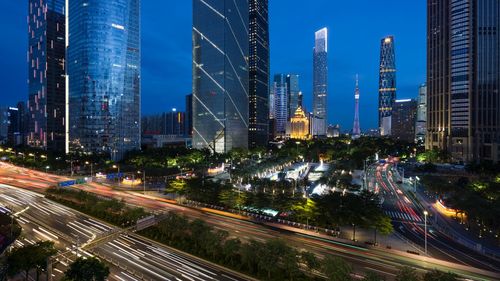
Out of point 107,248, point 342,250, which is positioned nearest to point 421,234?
point 342,250

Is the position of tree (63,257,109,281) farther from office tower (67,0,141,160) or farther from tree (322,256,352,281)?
office tower (67,0,141,160)

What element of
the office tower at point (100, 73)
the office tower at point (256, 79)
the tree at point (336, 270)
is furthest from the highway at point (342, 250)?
the office tower at point (256, 79)

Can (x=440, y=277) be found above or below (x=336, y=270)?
above

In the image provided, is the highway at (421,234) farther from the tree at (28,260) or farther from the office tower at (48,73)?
the office tower at (48,73)

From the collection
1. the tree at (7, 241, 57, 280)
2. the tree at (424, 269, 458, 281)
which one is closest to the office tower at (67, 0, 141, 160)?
the tree at (7, 241, 57, 280)

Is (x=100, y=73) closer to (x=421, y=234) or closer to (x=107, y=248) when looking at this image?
→ (x=107, y=248)

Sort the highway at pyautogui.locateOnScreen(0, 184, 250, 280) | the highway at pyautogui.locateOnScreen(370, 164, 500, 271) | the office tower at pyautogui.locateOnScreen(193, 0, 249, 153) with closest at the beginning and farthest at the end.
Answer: the highway at pyautogui.locateOnScreen(0, 184, 250, 280)
the highway at pyautogui.locateOnScreen(370, 164, 500, 271)
the office tower at pyautogui.locateOnScreen(193, 0, 249, 153)
